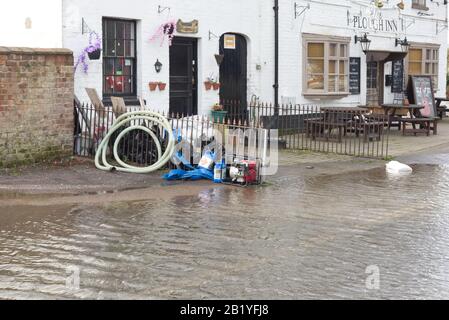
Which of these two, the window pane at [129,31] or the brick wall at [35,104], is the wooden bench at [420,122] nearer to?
the window pane at [129,31]

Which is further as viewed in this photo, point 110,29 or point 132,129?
point 110,29

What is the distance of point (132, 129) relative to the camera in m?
11.5

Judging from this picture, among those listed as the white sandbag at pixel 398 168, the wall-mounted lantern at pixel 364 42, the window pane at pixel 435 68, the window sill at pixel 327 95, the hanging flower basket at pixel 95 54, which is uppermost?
the wall-mounted lantern at pixel 364 42

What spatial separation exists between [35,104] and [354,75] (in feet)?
36.6

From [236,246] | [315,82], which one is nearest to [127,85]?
[315,82]

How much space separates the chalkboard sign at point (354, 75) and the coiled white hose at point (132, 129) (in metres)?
9.75

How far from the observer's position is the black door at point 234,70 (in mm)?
16219

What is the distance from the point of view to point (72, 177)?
10664 millimetres

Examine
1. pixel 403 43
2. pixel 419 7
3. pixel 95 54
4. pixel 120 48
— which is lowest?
pixel 95 54

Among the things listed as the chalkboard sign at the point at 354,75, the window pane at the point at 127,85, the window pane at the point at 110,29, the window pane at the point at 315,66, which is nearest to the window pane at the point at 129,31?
the window pane at the point at 110,29

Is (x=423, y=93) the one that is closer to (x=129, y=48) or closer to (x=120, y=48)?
(x=129, y=48)
